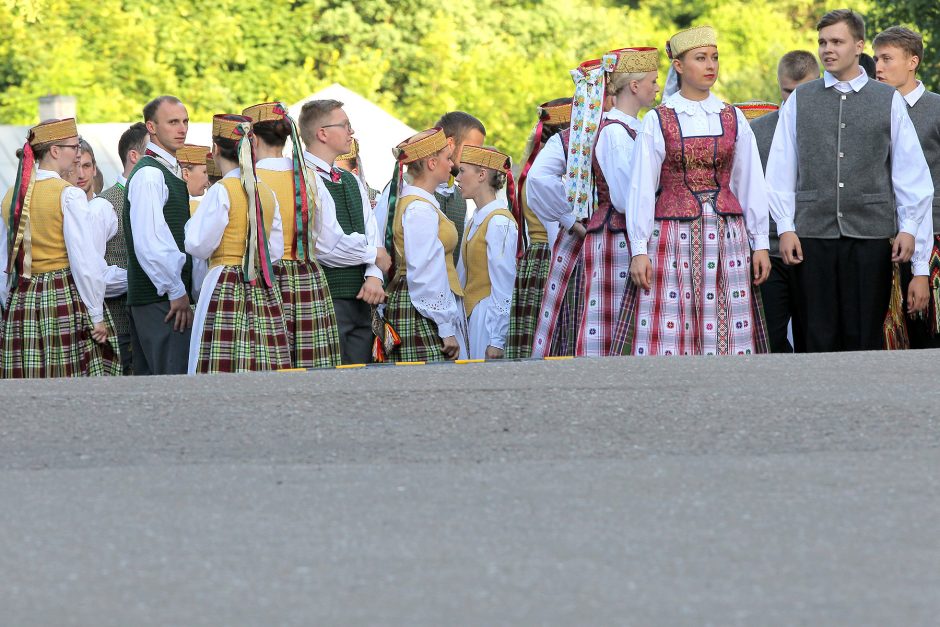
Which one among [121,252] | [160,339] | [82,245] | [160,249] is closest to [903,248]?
[160,249]

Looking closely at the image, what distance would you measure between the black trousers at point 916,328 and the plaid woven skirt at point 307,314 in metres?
2.66

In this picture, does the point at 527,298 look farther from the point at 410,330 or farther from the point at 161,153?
the point at 161,153

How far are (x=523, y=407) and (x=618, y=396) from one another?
1.17ft

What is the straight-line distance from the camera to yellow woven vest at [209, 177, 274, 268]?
793 cm

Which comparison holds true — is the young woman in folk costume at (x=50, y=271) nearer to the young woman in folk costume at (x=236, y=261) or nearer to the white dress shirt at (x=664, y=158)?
the young woman in folk costume at (x=236, y=261)

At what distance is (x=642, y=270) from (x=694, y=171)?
481mm

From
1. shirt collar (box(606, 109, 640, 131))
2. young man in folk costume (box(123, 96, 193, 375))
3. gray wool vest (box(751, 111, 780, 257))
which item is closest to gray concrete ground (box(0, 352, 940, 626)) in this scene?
shirt collar (box(606, 109, 640, 131))

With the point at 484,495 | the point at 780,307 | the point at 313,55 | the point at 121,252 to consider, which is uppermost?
the point at 313,55

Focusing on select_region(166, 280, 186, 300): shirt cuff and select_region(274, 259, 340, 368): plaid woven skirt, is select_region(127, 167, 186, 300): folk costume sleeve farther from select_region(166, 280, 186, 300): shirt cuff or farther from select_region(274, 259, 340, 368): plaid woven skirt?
select_region(274, 259, 340, 368): plaid woven skirt

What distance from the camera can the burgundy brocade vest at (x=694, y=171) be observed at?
7383 mm

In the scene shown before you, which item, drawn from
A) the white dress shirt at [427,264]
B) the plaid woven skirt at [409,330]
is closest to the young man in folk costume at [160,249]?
the plaid woven skirt at [409,330]

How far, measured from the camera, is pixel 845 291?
26.0 ft

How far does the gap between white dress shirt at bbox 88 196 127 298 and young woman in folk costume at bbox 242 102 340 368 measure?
3.45 ft

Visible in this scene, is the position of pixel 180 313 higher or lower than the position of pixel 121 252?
lower
